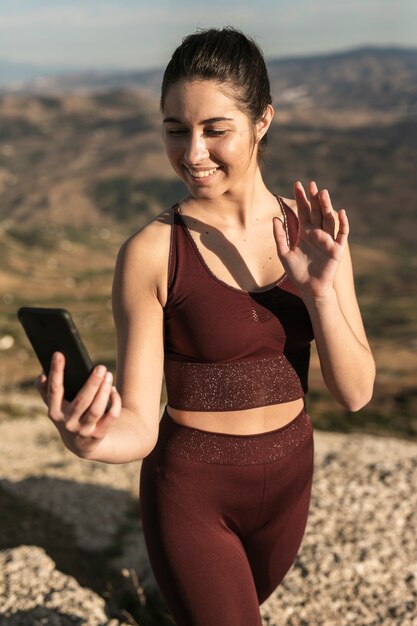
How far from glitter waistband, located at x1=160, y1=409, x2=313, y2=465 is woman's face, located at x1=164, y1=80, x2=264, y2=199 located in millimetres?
1059

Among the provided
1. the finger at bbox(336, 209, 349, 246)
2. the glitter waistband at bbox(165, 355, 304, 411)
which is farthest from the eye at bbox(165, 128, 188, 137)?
the glitter waistband at bbox(165, 355, 304, 411)

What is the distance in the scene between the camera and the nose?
3.01m

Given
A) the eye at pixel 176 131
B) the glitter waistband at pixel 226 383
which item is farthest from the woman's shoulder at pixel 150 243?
the glitter waistband at pixel 226 383

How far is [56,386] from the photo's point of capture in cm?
234

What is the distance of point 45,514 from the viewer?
1233cm

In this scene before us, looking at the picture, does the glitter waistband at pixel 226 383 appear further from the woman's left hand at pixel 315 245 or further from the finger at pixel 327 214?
the finger at pixel 327 214

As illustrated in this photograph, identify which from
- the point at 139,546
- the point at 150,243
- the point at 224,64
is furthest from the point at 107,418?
the point at 139,546

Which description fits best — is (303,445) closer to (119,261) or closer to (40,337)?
(119,261)

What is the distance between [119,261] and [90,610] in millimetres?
4711

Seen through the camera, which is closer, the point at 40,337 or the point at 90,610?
the point at 40,337

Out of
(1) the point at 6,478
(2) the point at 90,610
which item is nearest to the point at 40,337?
(2) the point at 90,610

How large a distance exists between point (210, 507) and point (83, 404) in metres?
1.12

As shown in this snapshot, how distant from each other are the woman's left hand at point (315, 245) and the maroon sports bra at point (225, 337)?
0.46 ft

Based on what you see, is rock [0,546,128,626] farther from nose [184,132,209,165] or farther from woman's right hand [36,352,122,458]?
nose [184,132,209,165]
